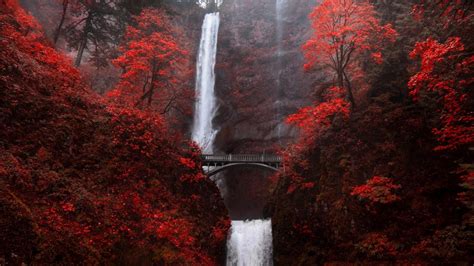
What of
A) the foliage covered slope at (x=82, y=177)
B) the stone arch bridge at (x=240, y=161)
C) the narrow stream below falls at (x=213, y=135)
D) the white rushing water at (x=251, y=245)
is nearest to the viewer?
the foliage covered slope at (x=82, y=177)

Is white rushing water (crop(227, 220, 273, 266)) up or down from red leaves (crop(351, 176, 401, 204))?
down

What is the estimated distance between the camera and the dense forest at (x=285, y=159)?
9.08 meters

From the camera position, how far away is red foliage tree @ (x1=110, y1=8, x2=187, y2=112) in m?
17.4

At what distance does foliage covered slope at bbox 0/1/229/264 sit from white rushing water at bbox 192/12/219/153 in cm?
1799

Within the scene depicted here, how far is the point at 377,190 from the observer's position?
1205 cm

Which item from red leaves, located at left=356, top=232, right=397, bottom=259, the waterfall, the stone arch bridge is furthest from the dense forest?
the waterfall

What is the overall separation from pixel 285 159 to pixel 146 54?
953cm

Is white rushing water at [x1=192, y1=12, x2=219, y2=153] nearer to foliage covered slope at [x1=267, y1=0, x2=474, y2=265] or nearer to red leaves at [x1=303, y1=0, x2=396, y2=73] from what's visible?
foliage covered slope at [x1=267, y1=0, x2=474, y2=265]

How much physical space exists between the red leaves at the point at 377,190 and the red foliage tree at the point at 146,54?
1151 centimetres

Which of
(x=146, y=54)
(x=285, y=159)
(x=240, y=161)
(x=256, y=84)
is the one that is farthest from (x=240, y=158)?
(x=146, y=54)

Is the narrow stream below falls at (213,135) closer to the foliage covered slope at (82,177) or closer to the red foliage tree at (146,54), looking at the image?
the foliage covered slope at (82,177)

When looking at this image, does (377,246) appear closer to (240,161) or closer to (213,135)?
(240,161)

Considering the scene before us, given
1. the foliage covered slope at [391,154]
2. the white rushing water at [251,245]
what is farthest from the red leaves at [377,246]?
the white rushing water at [251,245]

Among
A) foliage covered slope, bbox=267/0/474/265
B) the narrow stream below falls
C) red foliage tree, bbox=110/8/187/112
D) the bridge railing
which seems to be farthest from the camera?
the bridge railing
